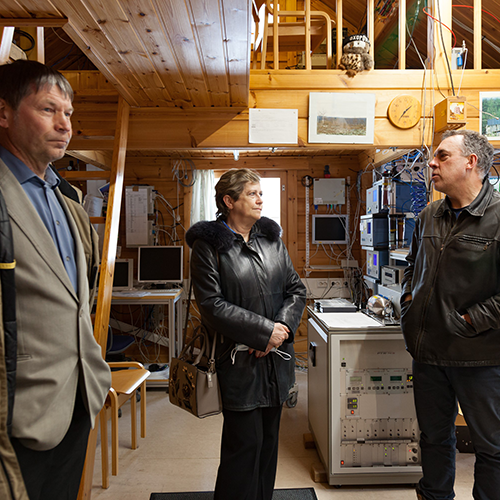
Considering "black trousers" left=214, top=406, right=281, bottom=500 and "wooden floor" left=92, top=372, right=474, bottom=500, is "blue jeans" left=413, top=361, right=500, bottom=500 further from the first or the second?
"black trousers" left=214, top=406, right=281, bottom=500

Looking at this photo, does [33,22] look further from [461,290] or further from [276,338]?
[461,290]

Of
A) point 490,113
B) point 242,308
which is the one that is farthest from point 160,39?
point 490,113

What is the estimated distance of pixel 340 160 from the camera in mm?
4621

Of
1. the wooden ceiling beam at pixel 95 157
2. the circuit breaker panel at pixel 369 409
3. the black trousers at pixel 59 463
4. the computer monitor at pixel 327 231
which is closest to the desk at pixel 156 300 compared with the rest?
the wooden ceiling beam at pixel 95 157

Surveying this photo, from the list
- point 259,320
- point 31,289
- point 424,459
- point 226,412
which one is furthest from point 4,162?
point 424,459

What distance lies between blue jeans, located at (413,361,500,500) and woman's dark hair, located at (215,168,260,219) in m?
1.07

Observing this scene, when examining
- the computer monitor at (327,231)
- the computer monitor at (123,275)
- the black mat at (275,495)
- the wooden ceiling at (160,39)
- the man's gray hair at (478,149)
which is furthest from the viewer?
the computer monitor at (327,231)

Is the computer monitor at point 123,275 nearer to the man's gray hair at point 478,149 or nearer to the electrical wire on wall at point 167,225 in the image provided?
the electrical wire on wall at point 167,225

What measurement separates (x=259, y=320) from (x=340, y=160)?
3568 millimetres

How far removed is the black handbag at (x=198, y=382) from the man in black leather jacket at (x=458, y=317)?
33.6 inches

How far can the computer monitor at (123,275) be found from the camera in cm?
405

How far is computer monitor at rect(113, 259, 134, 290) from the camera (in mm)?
4055

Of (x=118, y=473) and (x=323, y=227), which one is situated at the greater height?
(x=323, y=227)

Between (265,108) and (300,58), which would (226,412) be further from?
(300,58)
